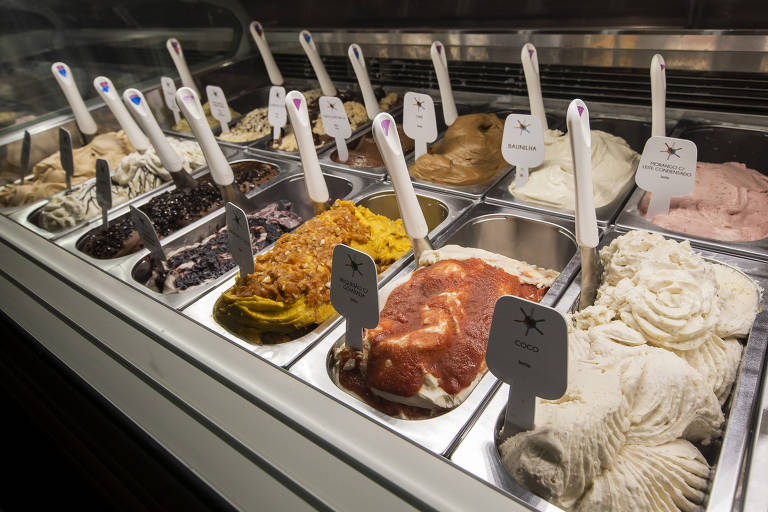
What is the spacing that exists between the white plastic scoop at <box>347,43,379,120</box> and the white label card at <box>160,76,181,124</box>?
122 centimetres

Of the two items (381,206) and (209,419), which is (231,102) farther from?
(209,419)

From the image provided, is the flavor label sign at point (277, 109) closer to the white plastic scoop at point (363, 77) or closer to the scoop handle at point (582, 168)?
the white plastic scoop at point (363, 77)

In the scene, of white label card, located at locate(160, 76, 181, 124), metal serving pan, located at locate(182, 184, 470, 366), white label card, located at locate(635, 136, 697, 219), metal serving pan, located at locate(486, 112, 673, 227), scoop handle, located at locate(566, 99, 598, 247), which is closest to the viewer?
scoop handle, located at locate(566, 99, 598, 247)

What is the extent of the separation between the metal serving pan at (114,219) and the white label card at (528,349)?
1.66 meters

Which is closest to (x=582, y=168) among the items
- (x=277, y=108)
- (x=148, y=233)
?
(x=148, y=233)

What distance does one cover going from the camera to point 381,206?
7.86 ft

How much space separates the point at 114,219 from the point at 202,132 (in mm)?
681

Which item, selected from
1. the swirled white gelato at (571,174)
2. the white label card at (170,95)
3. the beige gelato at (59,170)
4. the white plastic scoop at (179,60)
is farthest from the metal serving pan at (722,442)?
the white plastic scoop at (179,60)

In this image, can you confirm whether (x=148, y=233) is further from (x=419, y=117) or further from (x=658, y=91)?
(x=658, y=91)

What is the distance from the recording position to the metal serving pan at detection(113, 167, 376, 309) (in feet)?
5.94

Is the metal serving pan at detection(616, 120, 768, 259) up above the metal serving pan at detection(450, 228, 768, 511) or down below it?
above

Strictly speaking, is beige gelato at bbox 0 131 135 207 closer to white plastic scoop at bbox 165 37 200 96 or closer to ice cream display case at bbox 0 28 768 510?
ice cream display case at bbox 0 28 768 510

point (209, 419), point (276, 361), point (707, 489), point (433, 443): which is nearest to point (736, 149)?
point (707, 489)

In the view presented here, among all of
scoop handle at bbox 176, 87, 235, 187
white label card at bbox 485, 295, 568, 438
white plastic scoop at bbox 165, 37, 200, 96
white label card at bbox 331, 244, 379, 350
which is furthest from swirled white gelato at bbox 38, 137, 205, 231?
white label card at bbox 485, 295, 568, 438
